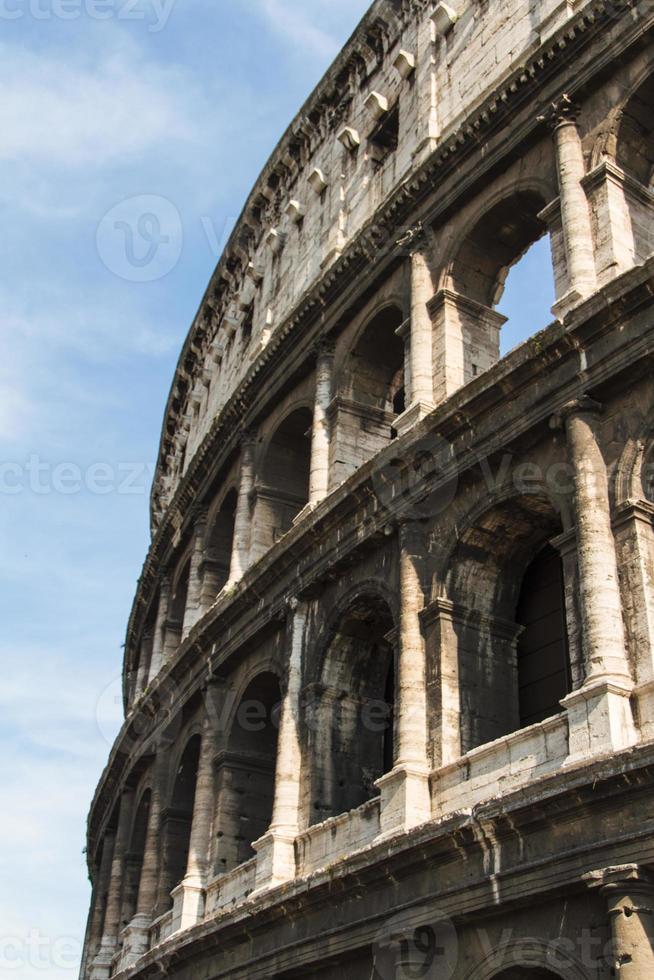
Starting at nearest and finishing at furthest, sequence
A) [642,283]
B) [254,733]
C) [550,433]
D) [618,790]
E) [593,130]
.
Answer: [618,790] < [642,283] < [550,433] < [593,130] < [254,733]

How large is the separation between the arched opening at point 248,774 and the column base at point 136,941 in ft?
10.6

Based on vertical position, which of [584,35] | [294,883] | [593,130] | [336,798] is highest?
[584,35]

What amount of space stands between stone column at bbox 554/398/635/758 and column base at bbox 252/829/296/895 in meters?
5.09

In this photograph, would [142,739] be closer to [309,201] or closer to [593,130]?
[309,201]

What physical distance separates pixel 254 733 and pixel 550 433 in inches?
295

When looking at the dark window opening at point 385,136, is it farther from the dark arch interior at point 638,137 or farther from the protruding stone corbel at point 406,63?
the dark arch interior at point 638,137

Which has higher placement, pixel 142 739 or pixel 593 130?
pixel 593 130

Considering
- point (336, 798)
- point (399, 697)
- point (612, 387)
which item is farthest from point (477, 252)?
point (336, 798)

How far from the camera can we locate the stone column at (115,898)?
22219mm

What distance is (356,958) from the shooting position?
1255 cm

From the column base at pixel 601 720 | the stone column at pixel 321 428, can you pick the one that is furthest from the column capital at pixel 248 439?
the column base at pixel 601 720

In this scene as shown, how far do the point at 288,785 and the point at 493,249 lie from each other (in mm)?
7762

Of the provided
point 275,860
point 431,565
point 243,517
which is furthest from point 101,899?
point 431,565

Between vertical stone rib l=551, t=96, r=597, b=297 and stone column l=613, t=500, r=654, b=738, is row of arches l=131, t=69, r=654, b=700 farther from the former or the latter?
stone column l=613, t=500, r=654, b=738
